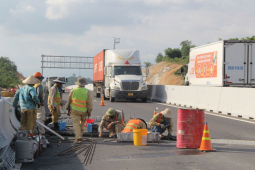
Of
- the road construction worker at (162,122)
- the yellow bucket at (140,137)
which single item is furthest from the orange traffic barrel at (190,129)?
the road construction worker at (162,122)

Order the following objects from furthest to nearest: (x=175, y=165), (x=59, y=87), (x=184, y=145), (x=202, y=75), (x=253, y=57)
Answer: (x=202, y=75)
(x=253, y=57)
(x=59, y=87)
(x=184, y=145)
(x=175, y=165)

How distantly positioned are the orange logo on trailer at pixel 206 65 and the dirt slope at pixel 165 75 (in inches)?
1340

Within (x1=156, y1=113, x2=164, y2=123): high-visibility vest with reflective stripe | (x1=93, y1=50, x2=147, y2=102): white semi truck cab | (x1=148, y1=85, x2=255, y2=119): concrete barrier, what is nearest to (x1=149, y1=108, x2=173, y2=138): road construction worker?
(x1=156, y1=113, x2=164, y2=123): high-visibility vest with reflective stripe

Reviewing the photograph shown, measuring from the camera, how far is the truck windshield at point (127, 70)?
29734mm

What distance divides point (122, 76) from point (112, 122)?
18122mm

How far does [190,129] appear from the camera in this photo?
9.44 meters

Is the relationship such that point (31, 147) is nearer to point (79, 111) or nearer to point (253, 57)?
point (79, 111)

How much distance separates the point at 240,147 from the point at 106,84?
2169cm

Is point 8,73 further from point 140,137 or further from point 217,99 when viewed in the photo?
point 140,137

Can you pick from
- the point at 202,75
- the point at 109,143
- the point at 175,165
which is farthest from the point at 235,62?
the point at 175,165

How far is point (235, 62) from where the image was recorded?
2211 cm

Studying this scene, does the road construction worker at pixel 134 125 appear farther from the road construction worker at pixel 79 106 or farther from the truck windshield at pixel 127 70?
the truck windshield at pixel 127 70

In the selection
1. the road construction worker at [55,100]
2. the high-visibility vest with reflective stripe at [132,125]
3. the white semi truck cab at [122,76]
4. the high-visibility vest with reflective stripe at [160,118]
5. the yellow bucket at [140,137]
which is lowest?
the yellow bucket at [140,137]

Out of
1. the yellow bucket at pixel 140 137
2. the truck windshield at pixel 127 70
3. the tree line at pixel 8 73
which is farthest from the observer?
the tree line at pixel 8 73
